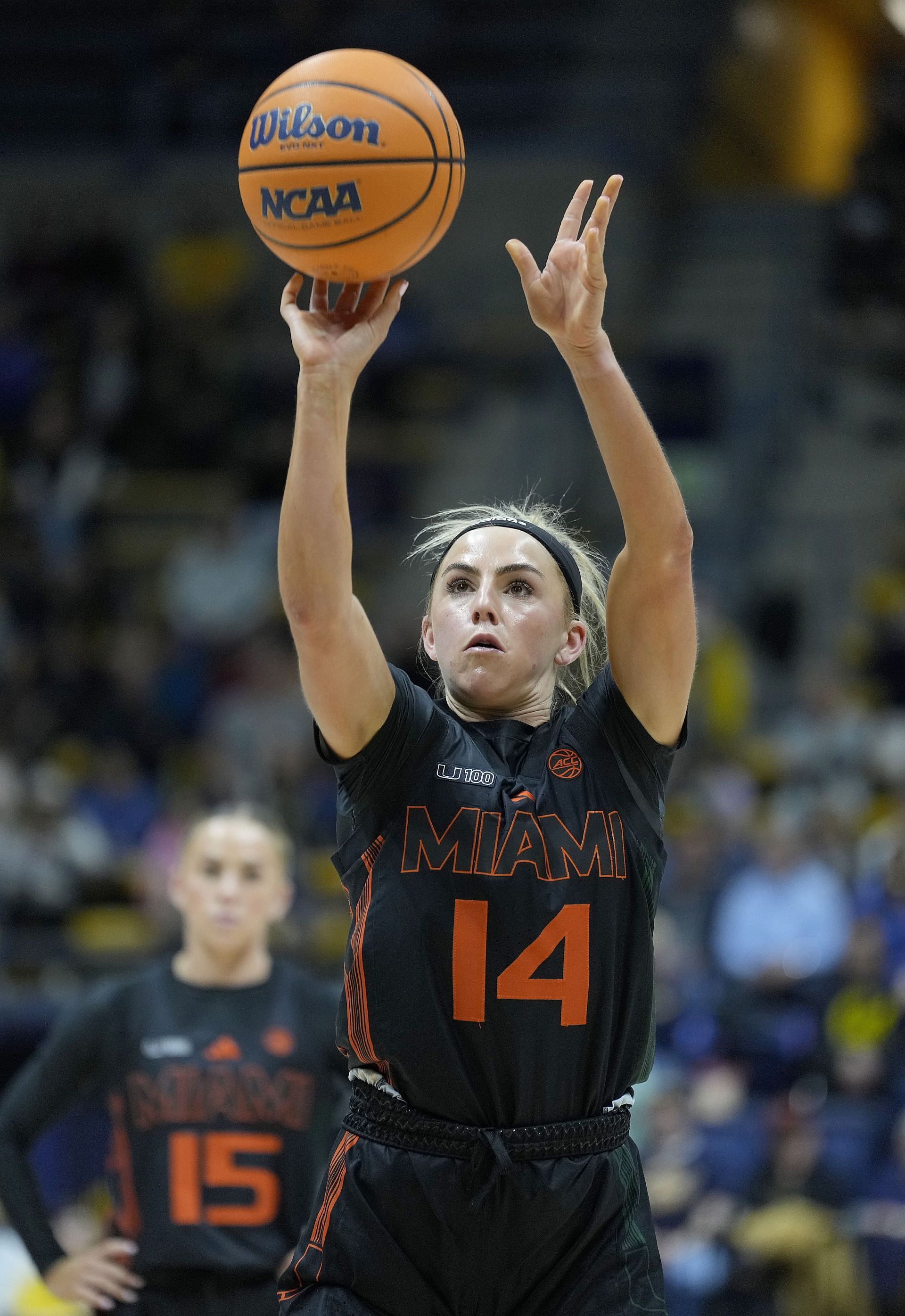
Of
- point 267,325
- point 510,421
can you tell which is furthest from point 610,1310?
point 267,325

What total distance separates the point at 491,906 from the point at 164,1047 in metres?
1.97

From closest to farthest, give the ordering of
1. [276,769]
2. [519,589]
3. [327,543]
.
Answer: [327,543]
[519,589]
[276,769]

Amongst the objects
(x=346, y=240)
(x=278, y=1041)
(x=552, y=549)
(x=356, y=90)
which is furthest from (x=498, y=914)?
(x=278, y=1041)

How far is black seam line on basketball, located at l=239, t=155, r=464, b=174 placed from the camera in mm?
3223

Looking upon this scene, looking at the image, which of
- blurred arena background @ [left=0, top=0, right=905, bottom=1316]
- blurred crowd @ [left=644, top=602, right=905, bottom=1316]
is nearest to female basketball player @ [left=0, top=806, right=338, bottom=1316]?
blurred crowd @ [left=644, top=602, right=905, bottom=1316]

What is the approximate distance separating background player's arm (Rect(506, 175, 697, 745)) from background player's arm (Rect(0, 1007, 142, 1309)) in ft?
7.43

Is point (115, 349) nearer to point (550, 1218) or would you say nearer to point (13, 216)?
point (13, 216)

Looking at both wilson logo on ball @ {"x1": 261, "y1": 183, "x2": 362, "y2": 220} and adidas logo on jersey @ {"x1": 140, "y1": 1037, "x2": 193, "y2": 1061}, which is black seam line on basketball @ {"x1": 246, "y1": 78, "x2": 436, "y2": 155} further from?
adidas logo on jersey @ {"x1": 140, "y1": 1037, "x2": 193, "y2": 1061}

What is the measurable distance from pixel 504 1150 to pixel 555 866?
1.64ft

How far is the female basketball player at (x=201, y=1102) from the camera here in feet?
14.9

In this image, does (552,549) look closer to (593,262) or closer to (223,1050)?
(593,262)

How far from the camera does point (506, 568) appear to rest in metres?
3.41

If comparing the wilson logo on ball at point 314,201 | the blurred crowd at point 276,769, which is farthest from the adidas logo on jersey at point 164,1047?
the blurred crowd at point 276,769

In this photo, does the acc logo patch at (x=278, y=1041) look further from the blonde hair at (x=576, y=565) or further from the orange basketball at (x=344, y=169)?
the orange basketball at (x=344, y=169)
